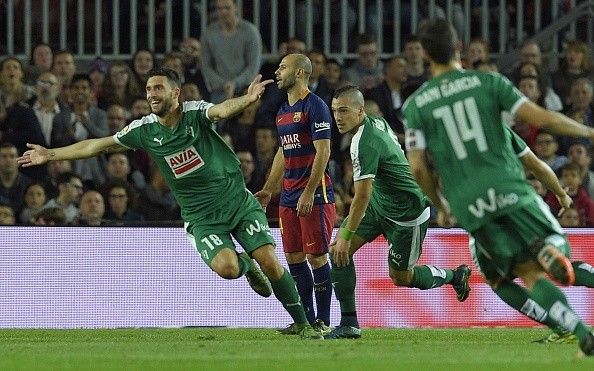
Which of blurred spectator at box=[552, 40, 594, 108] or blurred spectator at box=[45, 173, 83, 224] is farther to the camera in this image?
blurred spectator at box=[552, 40, 594, 108]

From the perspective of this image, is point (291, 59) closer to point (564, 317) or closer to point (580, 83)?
point (564, 317)

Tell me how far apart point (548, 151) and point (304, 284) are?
5.07 meters

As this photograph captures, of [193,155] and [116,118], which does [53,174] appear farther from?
[193,155]

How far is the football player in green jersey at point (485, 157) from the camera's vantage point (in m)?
9.36

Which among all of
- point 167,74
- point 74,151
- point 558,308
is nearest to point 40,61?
point 74,151

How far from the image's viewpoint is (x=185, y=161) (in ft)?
40.6

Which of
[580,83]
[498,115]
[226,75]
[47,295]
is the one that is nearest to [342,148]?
[226,75]

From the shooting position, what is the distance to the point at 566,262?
29.8 ft

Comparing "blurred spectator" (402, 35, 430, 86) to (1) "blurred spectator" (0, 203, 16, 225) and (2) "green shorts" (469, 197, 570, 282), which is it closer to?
(1) "blurred spectator" (0, 203, 16, 225)

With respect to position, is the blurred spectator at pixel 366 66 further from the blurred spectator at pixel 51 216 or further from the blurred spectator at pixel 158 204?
the blurred spectator at pixel 51 216

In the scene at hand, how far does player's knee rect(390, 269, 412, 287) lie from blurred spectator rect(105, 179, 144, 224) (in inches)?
168

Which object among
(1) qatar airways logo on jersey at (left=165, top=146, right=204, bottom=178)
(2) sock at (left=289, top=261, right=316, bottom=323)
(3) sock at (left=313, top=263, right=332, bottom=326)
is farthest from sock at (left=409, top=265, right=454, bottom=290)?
(1) qatar airways logo on jersey at (left=165, top=146, right=204, bottom=178)

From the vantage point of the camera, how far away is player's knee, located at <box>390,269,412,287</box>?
1311cm

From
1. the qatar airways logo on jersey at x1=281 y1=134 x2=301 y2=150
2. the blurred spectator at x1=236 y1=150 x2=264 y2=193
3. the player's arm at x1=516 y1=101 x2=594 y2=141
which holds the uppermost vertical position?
the player's arm at x1=516 y1=101 x2=594 y2=141
